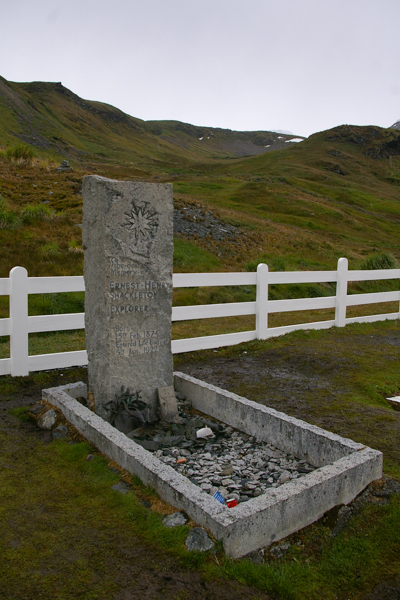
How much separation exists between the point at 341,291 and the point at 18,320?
7.21m

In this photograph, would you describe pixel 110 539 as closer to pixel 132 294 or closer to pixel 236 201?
pixel 132 294

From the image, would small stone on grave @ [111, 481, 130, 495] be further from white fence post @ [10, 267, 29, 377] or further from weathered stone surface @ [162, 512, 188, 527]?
white fence post @ [10, 267, 29, 377]

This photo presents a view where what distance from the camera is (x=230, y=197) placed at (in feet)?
142

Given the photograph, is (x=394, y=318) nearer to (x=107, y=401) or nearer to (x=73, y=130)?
(x=107, y=401)

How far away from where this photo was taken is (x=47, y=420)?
478cm

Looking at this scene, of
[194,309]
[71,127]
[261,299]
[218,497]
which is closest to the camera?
[218,497]

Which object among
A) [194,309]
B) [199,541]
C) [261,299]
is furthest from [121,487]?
[261,299]

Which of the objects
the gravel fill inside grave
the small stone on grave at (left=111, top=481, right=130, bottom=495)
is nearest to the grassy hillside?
the gravel fill inside grave

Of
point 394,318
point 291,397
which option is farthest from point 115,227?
point 394,318

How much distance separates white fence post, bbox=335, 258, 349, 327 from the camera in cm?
1041

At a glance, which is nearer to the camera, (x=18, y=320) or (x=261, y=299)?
(x=18, y=320)

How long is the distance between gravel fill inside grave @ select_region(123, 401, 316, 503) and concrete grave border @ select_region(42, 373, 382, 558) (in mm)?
149

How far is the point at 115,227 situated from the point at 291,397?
3144 millimetres

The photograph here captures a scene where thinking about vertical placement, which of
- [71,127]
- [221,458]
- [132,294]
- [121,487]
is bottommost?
[221,458]
